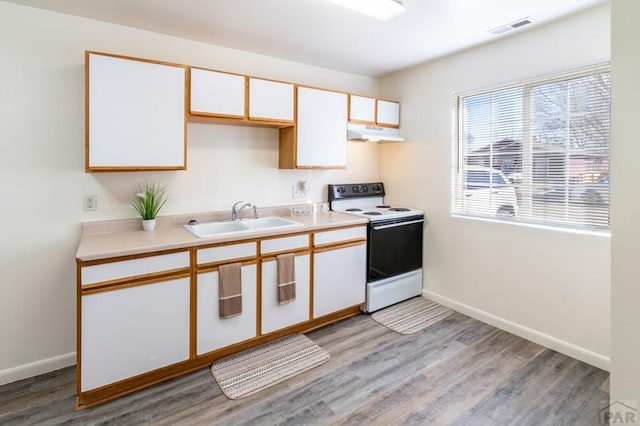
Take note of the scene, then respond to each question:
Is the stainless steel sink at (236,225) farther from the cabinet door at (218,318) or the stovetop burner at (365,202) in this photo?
the stovetop burner at (365,202)

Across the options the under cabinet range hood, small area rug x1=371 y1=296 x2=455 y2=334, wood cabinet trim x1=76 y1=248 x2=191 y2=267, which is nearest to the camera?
wood cabinet trim x1=76 y1=248 x2=191 y2=267

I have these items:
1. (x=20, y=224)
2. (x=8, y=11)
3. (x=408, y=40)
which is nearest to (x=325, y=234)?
(x=408, y=40)

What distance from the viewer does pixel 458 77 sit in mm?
3324

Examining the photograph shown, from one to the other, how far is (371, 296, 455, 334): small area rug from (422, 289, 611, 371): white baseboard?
88mm

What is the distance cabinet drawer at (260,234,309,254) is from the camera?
266cm

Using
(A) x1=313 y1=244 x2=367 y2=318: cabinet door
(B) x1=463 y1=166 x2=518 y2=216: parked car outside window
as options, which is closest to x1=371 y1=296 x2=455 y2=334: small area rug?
(A) x1=313 y1=244 x2=367 y2=318: cabinet door

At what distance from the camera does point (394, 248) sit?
11.5ft

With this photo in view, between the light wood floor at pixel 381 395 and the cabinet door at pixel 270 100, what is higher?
the cabinet door at pixel 270 100

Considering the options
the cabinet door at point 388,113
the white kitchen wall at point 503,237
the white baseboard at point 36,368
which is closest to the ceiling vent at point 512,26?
the white kitchen wall at point 503,237

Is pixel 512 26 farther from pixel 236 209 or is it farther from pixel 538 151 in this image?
pixel 236 209

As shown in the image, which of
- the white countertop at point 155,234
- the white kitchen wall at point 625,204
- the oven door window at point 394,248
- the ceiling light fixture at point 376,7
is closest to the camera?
the white kitchen wall at point 625,204

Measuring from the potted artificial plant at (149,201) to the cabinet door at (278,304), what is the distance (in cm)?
94

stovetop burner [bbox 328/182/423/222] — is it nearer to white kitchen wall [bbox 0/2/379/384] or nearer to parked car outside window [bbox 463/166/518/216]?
parked car outside window [bbox 463/166/518/216]

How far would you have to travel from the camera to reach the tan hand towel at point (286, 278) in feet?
8.96
